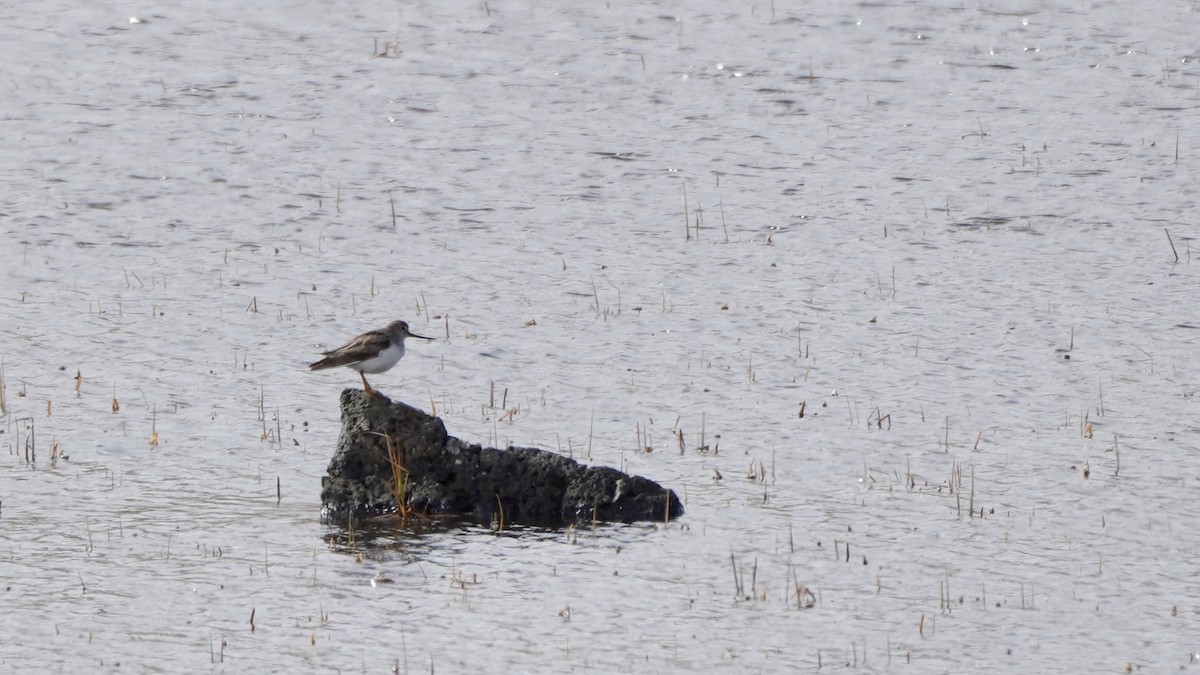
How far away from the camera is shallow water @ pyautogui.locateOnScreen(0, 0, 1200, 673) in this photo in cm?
1045

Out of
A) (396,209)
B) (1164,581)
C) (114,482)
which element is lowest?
(396,209)

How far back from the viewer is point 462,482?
1202 centimetres

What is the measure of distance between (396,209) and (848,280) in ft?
17.8

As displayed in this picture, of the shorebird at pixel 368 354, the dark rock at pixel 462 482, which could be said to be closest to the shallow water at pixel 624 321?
the dark rock at pixel 462 482

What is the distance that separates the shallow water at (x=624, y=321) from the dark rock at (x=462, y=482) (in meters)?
0.28

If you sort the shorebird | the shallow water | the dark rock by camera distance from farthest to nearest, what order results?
the shorebird < the dark rock < the shallow water

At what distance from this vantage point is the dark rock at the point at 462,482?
11922mm

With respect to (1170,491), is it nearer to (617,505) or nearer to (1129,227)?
(617,505)

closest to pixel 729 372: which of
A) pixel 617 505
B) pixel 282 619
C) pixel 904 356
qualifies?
pixel 904 356

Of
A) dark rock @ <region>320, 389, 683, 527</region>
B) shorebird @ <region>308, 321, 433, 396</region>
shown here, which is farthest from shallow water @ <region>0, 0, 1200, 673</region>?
shorebird @ <region>308, 321, 433, 396</region>

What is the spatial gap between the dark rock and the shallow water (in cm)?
28

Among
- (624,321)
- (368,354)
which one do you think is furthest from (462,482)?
(624,321)

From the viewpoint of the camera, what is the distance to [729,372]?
15.6 meters

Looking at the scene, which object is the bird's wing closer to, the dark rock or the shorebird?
the shorebird
